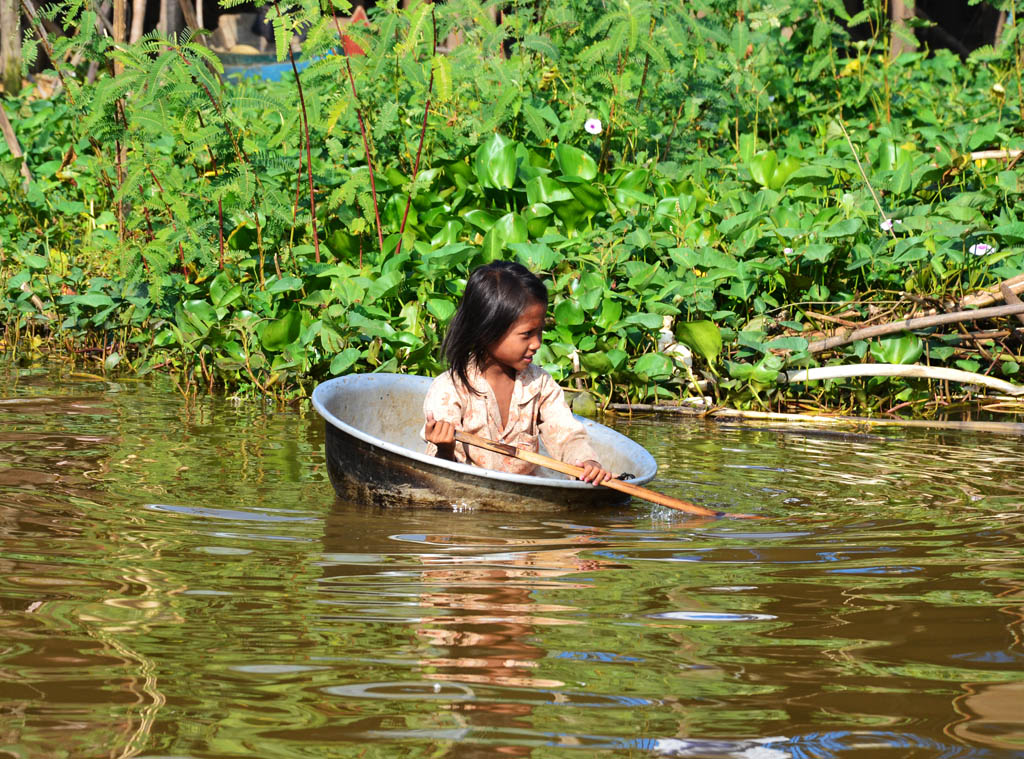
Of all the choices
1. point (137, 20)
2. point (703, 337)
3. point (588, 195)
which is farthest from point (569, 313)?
point (137, 20)

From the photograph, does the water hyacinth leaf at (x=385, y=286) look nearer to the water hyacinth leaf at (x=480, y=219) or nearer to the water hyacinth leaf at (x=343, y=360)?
the water hyacinth leaf at (x=343, y=360)

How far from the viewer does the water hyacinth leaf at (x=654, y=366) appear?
5727 millimetres

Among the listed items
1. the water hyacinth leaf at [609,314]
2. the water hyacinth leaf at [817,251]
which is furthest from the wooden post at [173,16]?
the water hyacinth leaf at [817,251]

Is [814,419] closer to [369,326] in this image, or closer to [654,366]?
[654,366]

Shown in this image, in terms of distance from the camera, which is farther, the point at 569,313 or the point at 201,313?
the point at 201,313

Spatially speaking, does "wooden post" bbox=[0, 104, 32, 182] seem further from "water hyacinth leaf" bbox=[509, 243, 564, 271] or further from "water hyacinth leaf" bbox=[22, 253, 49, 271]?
"water hyacinth leaf" bbox=[509, 243, 564, 271]

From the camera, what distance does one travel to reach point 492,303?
396 cm

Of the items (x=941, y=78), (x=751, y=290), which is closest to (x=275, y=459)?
(x=751, y=290)

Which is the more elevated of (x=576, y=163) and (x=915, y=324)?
(x=576, y=163)

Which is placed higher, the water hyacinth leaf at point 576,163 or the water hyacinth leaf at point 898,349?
the water hyacinth leaf at point 576,163

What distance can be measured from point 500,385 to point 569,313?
162 cm

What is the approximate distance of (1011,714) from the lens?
2049 millimetres

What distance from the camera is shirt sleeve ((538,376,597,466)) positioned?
430cm

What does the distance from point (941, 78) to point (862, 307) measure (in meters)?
4.49
